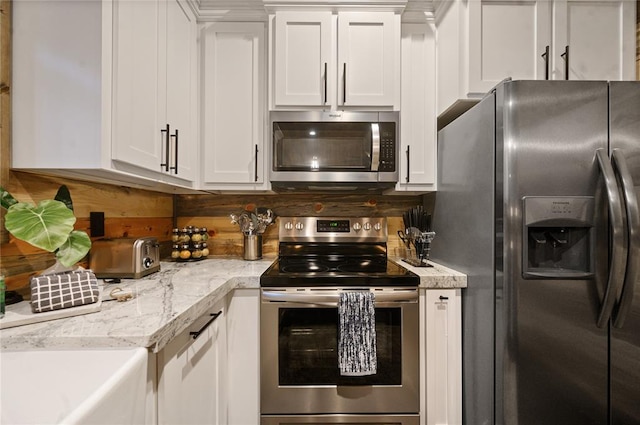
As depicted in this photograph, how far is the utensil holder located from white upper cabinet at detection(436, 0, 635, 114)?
4.75 ft

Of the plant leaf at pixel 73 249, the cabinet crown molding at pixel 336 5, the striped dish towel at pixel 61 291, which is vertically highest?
the cabinet crown molding at pixel 336 5

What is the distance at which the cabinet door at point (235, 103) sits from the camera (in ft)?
5.65

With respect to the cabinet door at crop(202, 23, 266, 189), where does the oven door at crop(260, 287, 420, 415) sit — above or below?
below

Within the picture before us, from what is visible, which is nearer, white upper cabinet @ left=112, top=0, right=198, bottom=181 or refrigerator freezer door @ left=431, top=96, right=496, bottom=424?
white upper cabinet @ left=112, top=0, right=198, bottom=181

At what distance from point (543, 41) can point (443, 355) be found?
5.38 feet

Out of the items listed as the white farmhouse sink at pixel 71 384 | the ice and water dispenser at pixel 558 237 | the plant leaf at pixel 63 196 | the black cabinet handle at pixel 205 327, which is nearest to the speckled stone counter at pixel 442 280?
the ice and water dispenser at pixel 558 237

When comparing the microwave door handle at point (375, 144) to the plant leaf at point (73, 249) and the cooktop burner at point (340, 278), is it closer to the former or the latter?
the cooktop burner at point (340, 278)

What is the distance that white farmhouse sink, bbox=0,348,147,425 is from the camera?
538 mm

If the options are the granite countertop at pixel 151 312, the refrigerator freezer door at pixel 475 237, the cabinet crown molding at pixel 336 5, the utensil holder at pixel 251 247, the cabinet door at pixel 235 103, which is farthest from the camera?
the utensil holder at pixel 251 247

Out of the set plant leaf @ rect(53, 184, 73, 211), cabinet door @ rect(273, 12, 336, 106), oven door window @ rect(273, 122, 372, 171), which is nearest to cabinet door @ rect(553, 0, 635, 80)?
oven door window @ rect(273, 122, 372, 171)

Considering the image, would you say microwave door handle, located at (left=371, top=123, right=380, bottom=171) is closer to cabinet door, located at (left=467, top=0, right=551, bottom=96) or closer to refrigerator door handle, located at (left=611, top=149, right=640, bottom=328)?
cabinet door, located at (left=467, top=0, right=551, bottom=96)

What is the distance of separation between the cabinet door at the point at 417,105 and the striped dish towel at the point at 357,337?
30.1 inches

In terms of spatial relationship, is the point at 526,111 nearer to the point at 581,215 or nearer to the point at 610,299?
the point at 581,215

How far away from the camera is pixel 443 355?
1.40 metres
